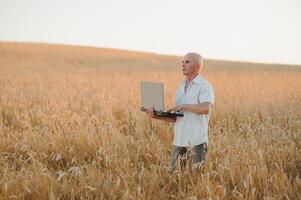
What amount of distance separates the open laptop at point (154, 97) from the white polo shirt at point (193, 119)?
0.13 m

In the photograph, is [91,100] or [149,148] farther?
[91,100]

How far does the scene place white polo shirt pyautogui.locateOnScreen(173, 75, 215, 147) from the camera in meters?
4.68

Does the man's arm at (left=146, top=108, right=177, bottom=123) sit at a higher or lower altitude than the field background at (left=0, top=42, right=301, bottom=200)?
higher

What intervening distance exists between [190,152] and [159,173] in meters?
0.53

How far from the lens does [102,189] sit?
4.60 metres

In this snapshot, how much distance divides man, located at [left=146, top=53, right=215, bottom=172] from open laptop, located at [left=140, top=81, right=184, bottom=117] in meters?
0.07

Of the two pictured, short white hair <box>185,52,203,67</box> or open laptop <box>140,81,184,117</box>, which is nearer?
open laptop <box>140,81,184,117</box>

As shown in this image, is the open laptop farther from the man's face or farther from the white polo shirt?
the man's face

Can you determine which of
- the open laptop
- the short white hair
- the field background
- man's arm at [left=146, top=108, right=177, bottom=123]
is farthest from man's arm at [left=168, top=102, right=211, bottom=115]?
the field background

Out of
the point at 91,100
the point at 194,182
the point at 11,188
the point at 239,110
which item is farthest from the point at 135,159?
the point at 91,100

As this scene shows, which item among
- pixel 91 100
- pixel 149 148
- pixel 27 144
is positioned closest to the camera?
pixel 149 148

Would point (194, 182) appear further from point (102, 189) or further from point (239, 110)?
point (239, 110)

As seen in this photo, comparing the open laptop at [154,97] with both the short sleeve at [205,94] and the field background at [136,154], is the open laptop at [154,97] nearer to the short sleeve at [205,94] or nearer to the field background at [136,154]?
the short sleeve at [205,94]

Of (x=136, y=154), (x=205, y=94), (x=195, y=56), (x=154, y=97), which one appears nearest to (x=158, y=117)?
(x=154, y=97)
